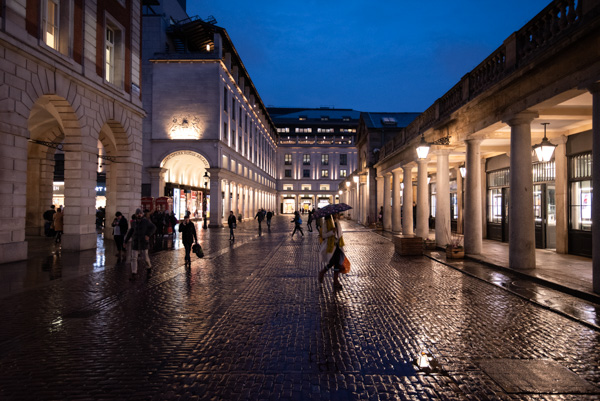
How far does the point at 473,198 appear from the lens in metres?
13.6

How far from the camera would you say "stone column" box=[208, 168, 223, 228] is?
3584 cm

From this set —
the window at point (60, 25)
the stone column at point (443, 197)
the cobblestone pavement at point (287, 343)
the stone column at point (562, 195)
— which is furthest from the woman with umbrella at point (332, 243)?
the window at point (60, 25)

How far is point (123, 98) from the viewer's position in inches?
774

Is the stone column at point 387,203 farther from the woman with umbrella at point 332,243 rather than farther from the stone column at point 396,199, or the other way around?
the woman with umbrella at point 332,243

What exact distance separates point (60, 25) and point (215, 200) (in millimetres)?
21579

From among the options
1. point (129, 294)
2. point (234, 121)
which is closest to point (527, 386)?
point (129, 294)

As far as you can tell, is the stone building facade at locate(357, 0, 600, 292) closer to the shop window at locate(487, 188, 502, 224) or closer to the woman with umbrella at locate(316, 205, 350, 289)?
the shop window at locate(487, 188, 502, 224)

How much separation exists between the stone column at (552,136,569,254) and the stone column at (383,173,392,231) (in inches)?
511

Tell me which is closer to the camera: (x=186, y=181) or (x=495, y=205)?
(x=495, y=205)

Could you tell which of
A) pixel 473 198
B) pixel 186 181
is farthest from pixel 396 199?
pixel 186 181

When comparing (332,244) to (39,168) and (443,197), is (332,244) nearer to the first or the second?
(443,197)

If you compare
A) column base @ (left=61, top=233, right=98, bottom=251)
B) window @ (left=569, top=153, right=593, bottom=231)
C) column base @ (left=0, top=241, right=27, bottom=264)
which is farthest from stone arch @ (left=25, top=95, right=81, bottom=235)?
window @ (left=569, top=153, right=593, bottom=231)

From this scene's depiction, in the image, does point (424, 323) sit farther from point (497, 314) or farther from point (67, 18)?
point (67, 18)

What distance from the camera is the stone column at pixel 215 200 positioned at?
118ft
